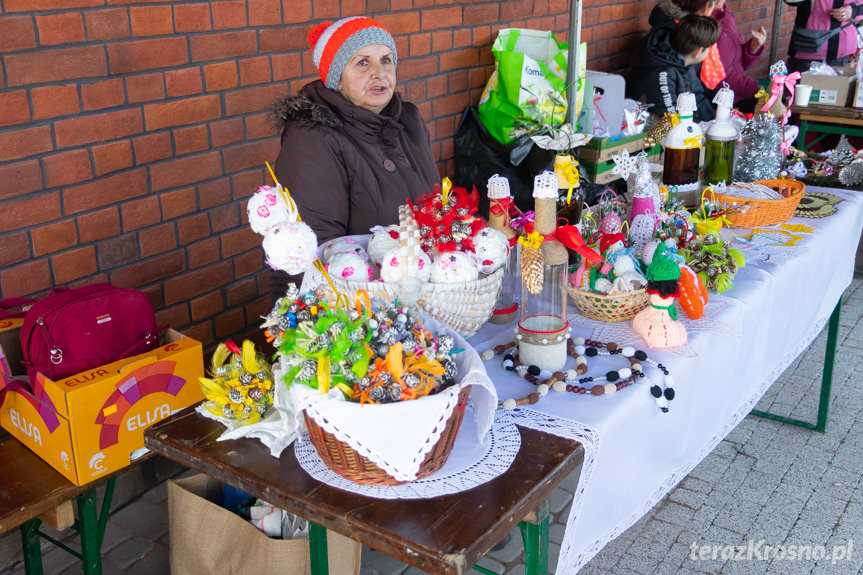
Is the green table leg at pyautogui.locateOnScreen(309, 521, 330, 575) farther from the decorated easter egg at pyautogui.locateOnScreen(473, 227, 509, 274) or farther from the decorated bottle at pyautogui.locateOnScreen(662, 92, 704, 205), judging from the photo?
the decorated bottle at pyautogui.locateOnScreen(662, 92, 704, 205)

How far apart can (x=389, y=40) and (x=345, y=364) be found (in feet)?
4.92

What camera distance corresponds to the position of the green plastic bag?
3930mm

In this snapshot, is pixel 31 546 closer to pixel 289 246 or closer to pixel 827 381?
pixel 289 246

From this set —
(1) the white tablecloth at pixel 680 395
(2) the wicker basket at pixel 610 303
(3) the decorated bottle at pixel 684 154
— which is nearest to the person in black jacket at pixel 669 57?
(3) the decorated bottle at pixel 684 154

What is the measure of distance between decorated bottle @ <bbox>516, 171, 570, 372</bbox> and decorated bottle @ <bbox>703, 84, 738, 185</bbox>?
122 centimetres

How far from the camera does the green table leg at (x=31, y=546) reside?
210 centimetres

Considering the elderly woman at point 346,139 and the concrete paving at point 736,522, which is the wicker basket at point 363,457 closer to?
the elderly woman at point 346,139

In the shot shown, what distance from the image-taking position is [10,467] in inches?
77.5

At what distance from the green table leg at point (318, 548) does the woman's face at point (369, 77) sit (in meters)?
1.39

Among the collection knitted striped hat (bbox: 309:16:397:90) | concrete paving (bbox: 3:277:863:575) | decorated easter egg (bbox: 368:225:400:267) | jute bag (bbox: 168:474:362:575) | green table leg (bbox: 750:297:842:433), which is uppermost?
A: knitted striped hat (bbox: 309:16:397:90)

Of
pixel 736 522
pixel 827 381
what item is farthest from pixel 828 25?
pixel 736 522

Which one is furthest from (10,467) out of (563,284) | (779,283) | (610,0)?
(610,0)

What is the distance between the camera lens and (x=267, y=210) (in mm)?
1414

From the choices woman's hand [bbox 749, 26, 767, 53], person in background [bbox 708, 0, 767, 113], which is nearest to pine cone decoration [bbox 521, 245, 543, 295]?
person in background [bbox 708, 0, 767, 113]
